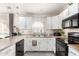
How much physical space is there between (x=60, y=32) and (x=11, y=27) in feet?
3.17

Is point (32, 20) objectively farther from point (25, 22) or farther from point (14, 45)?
point (14, 45)

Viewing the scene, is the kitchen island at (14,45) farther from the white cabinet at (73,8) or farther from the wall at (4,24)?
the white cabinet at (73,8)

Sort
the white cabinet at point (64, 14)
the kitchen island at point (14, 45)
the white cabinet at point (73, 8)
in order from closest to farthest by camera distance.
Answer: the kitchen island at point (14, 45) < the white cabinet at point (73, 8) < the white cabinet at point (64, 14)

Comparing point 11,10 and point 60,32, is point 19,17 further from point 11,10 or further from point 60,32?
point 60,32

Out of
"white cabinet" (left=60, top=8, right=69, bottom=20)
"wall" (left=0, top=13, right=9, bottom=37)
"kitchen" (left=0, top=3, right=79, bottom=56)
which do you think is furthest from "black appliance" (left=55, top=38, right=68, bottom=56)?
"wall" (left=0, top=13, right=9, bottom=37)

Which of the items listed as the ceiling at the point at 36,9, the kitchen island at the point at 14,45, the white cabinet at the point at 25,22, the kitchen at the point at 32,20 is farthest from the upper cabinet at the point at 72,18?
the white cabinet at the point at 25,22

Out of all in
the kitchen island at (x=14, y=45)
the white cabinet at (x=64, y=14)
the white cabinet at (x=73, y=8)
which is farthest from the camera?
the white cabinet at (x=64, y=14)

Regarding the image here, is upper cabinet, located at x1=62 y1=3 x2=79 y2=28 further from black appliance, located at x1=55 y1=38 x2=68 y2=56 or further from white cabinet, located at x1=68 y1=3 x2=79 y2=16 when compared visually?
black appliance, located at x1=55 y1=38 x2=68 y2=56

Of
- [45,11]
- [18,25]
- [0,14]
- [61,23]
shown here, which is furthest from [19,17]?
[61,23]

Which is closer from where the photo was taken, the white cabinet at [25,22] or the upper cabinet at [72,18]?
the upper cabinet at [72,18]

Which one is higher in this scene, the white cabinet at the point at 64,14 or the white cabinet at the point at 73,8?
the white cabinet at the point at 73,8

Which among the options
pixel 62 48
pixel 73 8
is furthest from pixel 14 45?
pixel 73 8

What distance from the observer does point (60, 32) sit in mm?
2266

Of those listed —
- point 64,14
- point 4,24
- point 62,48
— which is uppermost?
point 64,14
